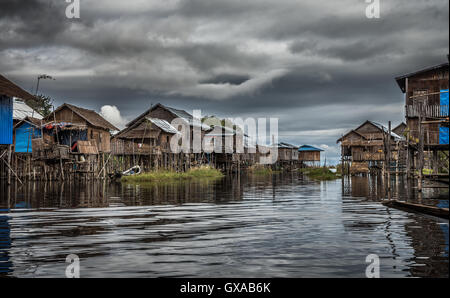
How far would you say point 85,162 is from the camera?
35375mm

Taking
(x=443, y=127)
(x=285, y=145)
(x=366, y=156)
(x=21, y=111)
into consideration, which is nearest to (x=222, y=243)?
(x=443, y=127)

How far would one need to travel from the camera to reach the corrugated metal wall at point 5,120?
24359 mm

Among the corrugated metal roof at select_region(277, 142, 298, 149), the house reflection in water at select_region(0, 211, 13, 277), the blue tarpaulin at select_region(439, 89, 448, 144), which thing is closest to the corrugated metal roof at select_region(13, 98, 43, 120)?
the house reflection in water at select_region(0, 211, 13, 277)

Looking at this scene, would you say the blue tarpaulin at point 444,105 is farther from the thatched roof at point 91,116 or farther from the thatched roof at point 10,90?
the thatched roof at point 91,116

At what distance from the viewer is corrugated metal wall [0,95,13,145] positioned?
24359 millimetres

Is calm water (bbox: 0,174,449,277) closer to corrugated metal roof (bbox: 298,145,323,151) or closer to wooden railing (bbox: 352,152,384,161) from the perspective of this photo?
wooden railing (bbox: 352,152,384,161)

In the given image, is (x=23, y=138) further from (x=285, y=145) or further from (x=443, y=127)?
(x=285, y=145)

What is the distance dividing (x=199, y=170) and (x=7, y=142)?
718 inches

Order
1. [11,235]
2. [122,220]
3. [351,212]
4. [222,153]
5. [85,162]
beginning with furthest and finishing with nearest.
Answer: [222,153]
[85,162]
[351,212]
[122,220]
[11,235]

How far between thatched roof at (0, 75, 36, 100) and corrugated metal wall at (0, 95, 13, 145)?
75 cm

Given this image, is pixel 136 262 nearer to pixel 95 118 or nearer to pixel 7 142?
pixel 7 142

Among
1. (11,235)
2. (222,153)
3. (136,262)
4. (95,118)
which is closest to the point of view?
(136,262)

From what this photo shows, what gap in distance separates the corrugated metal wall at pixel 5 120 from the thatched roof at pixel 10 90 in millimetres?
749
